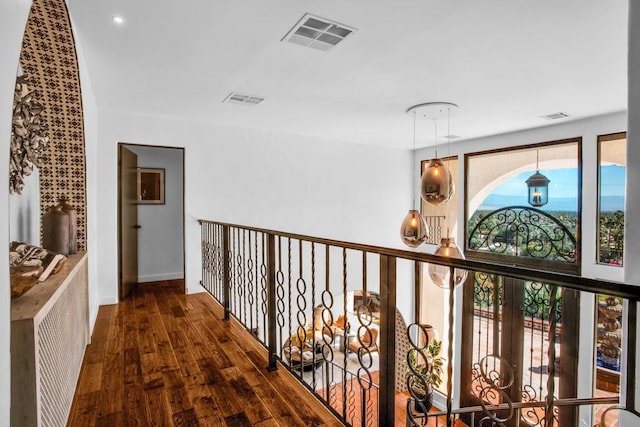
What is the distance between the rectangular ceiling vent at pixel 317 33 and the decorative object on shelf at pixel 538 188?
4.37 meters

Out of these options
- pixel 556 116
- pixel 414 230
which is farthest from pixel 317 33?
pixel 556 116

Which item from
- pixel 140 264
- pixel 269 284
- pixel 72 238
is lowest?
pixel 140 264

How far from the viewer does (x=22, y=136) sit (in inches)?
68.1

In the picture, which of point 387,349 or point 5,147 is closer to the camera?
point 5,147

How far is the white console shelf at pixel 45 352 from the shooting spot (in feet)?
3.70

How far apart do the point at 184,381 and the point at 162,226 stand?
13.5ft

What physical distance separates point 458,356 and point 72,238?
582 cm

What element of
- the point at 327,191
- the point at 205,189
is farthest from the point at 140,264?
the point at 327,191

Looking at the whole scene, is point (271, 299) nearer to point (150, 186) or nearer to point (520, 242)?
point (150, 186)

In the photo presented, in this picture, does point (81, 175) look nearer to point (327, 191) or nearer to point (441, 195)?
point (441, 195)

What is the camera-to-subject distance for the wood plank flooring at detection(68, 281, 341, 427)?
1830 millimetres

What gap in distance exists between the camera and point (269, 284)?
238cm

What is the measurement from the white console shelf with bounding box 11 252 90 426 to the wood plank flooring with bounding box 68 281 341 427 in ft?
0.72

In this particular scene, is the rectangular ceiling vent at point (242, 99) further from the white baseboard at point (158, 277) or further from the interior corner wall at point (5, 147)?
the white baseboard at point (158, 277)
